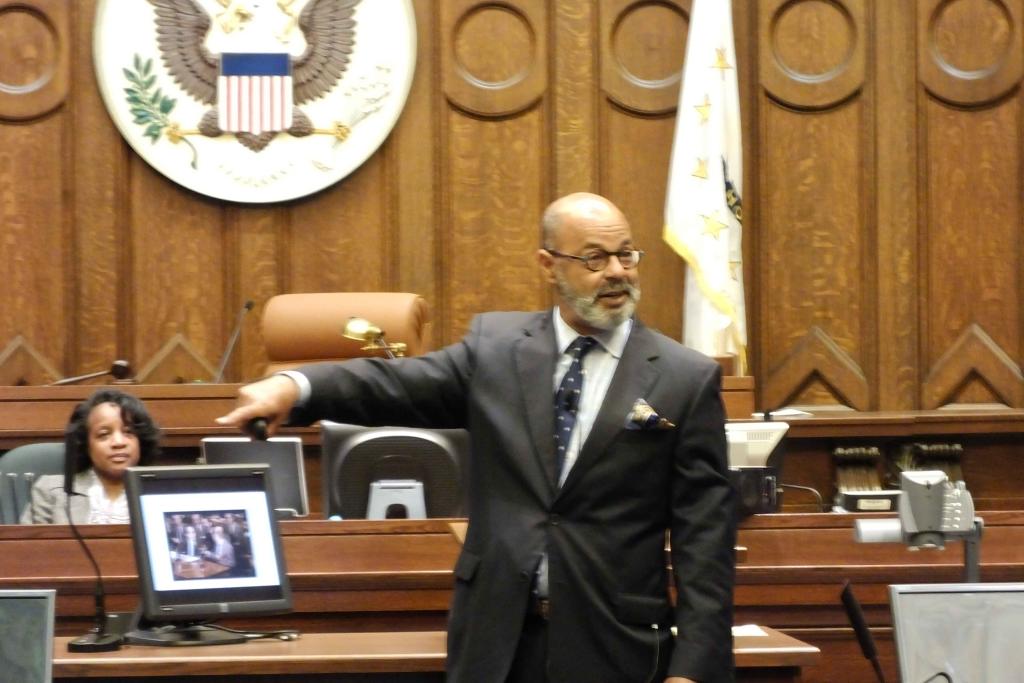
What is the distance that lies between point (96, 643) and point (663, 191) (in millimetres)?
4072

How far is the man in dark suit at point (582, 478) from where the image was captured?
2422 mm

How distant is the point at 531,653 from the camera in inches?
96.4

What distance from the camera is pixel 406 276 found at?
6.37 m

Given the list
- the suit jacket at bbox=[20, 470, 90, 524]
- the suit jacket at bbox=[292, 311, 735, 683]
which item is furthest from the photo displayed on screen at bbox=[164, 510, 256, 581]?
the suit jacket at bbox=[20, 470, 90, 524]

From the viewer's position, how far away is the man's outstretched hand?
7.44 ft

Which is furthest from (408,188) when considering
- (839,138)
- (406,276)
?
(839,138)

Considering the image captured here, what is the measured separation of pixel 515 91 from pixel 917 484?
4.03 meters

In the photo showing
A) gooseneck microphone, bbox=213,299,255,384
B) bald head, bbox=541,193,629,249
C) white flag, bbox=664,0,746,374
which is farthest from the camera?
white flag, bbox=664,0,746,374

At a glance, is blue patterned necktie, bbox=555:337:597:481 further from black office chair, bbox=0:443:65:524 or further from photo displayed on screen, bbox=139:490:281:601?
black office chair, bbox=0:443:65:524

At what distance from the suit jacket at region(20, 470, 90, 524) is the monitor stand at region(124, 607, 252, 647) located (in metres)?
1.14

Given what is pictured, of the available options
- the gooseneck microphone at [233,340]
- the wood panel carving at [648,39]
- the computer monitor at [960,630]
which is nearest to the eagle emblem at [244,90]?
the gooseneck microphone at [233,340]

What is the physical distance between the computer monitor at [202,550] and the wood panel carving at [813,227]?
12.2 ft

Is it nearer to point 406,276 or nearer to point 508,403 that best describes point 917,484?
point 508,403

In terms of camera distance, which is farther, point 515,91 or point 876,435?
point 515,91
